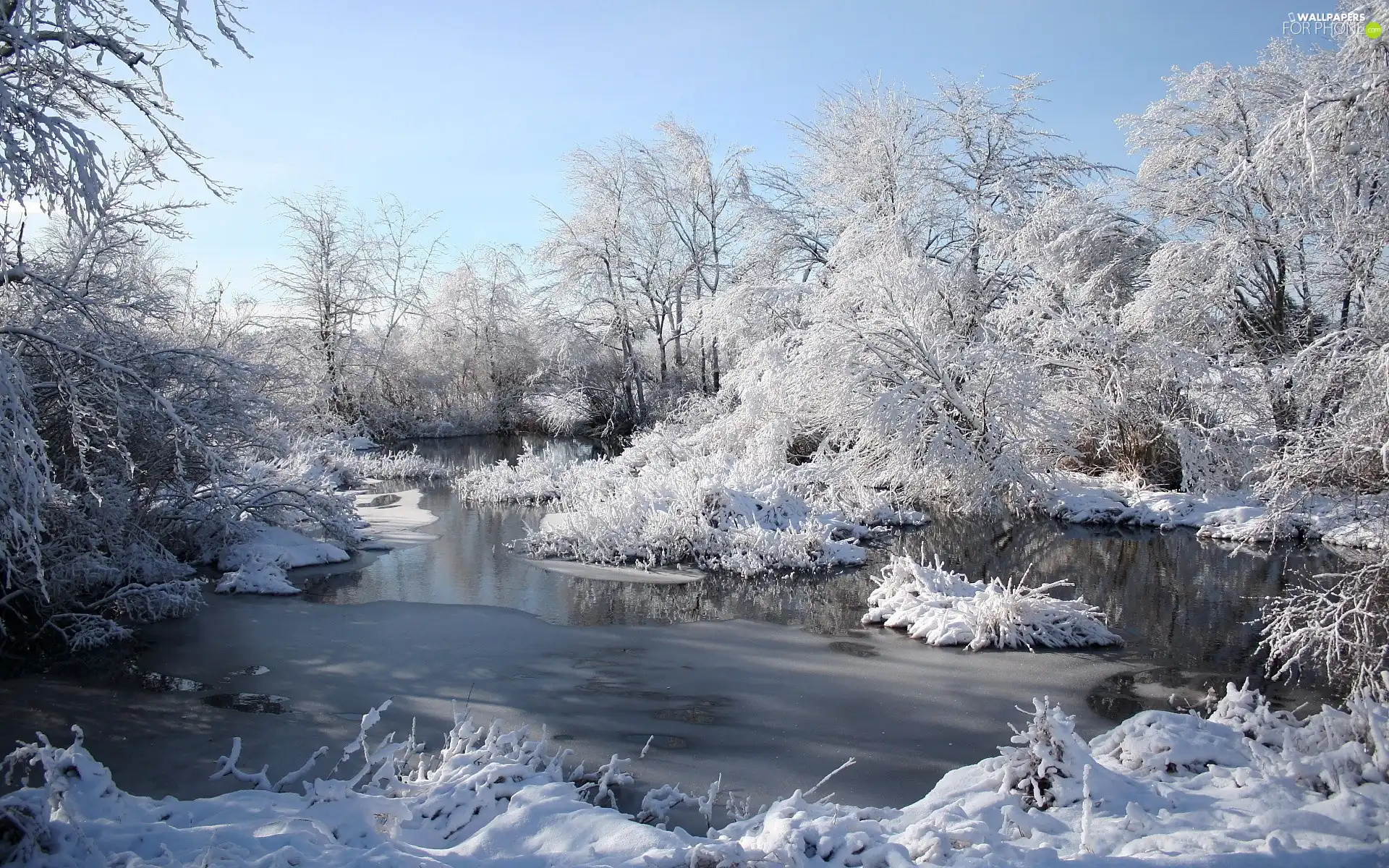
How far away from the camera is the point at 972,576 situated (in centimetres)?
1113

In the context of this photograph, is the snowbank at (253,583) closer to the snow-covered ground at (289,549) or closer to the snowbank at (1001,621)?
the snow-covered ground at (289,549)

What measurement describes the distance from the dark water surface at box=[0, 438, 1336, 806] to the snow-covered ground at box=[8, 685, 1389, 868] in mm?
896

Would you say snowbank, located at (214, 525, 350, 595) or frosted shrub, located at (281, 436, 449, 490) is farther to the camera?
frosted shrub, located at (281, 436, 449, 490)

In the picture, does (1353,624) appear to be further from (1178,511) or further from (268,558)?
(268,558)

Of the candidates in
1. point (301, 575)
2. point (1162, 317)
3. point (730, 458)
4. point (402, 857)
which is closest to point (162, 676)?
point (301, 575)

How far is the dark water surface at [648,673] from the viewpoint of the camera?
19.2 feet

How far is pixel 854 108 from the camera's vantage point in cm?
2388

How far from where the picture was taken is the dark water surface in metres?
5.85

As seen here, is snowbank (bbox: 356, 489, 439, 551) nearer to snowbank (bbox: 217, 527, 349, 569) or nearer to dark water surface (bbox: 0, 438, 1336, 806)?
snowbank (bbox: 217, 527, 349, 569)

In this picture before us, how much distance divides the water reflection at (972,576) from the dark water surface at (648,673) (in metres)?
0.05

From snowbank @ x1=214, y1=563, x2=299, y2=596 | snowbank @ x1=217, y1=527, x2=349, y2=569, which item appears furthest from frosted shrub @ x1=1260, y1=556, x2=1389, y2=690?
snowbank @ x1=217, y1=527, x2=349, y2=569

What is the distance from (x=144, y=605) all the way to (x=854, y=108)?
834 inches

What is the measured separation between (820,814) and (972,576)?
7.59 m

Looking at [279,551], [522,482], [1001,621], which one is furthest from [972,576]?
[522,482]
